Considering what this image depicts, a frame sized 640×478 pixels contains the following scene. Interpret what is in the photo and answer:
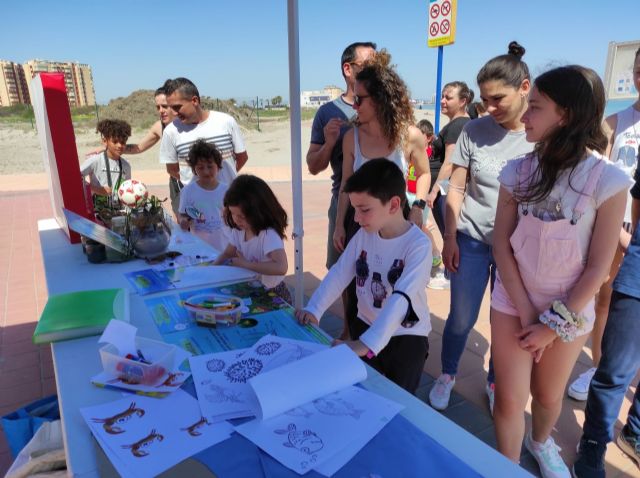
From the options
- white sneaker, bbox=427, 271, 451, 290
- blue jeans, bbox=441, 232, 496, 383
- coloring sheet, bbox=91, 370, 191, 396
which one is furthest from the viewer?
white sneaker, bbox=427, 271, 451, 290

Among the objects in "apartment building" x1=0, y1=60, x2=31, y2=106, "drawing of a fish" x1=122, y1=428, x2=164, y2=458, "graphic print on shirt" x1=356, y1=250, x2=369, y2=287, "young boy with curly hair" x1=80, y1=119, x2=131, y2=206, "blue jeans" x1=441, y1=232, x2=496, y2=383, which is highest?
"apartment building" x1=0, y1=60, x2=31, y2=106

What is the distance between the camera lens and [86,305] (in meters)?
1.48

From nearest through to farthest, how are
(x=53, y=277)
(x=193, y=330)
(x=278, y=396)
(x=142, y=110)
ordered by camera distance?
1. (x=278, y=396)
2. (x=193, y=330)
3. (x=53, y=277)
4. (x=142, y=110)

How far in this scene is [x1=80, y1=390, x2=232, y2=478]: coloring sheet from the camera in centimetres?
84

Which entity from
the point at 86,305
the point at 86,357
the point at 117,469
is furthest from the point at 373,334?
the point at 86,305

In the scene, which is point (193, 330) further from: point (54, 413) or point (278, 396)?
point (54, 413)

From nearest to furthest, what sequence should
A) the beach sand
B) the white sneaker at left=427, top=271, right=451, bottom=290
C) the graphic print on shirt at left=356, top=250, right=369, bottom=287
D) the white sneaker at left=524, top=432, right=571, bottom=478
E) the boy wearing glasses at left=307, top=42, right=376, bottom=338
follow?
the graphic print on shirt at left=356, top=250, right=369, bottom=287, the white sneaker at left=524, top=432, right=571, bottom=478, the boy wearing glasses at left=307, top=42, right=376, bottom=338, the white sneaker at left=427, top=271, right=451, bottom=290, the beach sand

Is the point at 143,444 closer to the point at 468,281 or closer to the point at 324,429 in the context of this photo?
the point at 324,429

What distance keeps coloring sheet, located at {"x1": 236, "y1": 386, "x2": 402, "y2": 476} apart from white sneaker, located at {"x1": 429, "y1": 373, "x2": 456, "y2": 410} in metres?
1.26

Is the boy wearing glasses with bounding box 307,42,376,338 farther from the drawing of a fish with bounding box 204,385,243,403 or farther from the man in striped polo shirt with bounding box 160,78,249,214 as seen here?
the drawing of a fish with bounding box 204,385,243,403

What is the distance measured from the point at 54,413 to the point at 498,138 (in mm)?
2037

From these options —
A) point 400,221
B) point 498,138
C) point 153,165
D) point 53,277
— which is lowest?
point 153,165

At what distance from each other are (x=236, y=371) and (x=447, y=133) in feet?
9.29

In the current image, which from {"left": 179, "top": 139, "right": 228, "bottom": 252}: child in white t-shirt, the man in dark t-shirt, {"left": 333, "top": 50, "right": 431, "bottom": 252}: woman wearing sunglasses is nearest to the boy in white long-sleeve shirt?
{"left": 333, "top": 50, "right": 431, "bottom": 252}: woman wearing sunglasses
